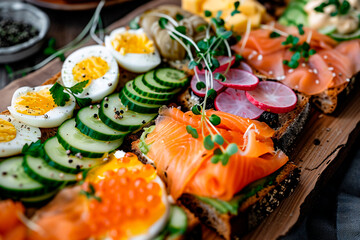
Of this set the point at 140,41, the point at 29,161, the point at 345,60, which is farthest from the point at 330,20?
the point at 29,161

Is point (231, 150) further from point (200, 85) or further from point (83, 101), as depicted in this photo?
point (83, 101)

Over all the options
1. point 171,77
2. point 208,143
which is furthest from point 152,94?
point 208,143

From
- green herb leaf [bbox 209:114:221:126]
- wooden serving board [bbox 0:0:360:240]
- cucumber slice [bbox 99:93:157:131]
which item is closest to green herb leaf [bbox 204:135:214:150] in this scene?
green herb leaf [bbox 209:114:221:126]

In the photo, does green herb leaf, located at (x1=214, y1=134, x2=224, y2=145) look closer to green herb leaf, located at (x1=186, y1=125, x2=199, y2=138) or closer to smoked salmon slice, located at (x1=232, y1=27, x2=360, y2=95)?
green herb leaf, located at (x1=186, y1=125, x2=199, y2=138)

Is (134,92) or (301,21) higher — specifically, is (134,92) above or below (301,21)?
below

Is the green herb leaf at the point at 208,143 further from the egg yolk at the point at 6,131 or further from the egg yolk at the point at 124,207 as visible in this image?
the egg yolk at the point at 6,131

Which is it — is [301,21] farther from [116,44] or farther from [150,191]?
[150,191]
